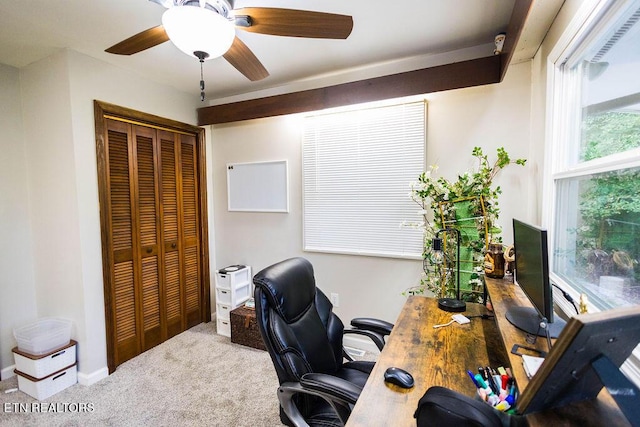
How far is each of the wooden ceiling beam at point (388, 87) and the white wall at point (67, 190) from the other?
108cm

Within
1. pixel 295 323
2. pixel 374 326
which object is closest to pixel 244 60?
pixel 295 323

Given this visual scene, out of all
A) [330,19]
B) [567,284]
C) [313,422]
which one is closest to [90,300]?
[313,422]

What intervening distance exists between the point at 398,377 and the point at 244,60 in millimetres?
1844

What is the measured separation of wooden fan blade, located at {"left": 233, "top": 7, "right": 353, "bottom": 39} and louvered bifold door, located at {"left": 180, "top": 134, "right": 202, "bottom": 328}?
2.08 meters

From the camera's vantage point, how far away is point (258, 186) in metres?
3.16

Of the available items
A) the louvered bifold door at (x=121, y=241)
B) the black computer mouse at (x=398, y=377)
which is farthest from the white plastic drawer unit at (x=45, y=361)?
the black computer mouse at (x=398, y=377)

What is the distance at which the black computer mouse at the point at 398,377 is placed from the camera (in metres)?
1.08

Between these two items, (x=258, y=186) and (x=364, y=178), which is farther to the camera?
(x=258, y=186)

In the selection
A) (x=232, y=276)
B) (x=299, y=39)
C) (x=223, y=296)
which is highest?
(x=299, y=39)

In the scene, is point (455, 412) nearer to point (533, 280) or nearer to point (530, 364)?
point (530, 364)

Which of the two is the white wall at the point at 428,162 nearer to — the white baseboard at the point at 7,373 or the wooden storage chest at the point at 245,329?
the wooden storage chest at the point at 245,329

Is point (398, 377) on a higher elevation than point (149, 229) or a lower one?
lower

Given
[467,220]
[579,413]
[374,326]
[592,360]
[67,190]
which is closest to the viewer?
[592,360]

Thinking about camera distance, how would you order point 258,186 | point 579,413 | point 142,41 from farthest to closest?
point 258,186 < point 142,41 < point 579,413
